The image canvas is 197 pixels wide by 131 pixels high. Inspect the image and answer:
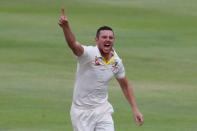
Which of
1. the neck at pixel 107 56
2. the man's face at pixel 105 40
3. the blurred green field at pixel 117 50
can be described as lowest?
the blurred green field at pixel 117 50

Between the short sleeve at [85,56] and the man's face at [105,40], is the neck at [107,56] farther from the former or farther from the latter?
the short sleeve at [85,56]

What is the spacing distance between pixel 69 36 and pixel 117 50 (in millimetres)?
12183

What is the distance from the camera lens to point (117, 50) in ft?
67.1

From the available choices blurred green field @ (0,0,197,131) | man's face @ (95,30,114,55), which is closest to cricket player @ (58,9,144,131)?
man's face @ (95,30,114,55)

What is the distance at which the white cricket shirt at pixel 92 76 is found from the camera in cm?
885

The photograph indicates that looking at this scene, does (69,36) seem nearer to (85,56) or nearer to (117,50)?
(85,56)

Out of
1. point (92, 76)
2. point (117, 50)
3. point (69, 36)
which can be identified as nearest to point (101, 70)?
point (92, 76)

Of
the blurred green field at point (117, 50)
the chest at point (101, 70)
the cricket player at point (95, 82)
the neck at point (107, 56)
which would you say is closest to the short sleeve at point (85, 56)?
the cricket player at point (95, 82)

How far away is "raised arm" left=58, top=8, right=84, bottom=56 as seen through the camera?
26.7 ft

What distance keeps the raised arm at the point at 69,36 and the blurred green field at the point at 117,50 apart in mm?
4152

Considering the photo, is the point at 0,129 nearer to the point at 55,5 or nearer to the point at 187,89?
the point at 187,89

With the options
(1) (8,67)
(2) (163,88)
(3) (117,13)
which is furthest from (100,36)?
(3) (117,13)

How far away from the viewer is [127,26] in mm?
23688

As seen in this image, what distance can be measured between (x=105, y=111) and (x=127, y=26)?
48.1ft
